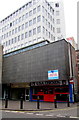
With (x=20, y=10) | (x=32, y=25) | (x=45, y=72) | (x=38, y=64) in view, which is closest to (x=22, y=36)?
(x=32, y=25)

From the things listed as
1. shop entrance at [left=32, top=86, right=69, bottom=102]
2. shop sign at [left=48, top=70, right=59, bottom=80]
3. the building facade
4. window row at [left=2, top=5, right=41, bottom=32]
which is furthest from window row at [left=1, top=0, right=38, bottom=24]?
shop sign at [left=48, top=70, right=59, bottom=80]

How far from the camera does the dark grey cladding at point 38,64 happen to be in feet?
63.0

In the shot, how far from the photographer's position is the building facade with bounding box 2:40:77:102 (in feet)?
63.1

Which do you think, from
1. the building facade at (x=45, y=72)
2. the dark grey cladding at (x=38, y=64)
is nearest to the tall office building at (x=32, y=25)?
the dark grey cladding at (x=38, y=64)

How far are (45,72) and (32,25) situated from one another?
25.4m

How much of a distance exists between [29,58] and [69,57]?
6596 millimetres

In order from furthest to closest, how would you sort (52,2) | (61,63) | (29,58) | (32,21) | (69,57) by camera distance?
(52,2) < (32,21) < (29,58) < (69,57) < (61,63)

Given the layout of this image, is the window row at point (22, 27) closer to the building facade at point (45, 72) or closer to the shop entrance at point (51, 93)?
the building facade at point (45, 72)

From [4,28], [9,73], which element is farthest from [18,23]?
[9,73]

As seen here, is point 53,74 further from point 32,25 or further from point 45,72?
point 32,25

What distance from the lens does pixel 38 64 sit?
21.6 metres

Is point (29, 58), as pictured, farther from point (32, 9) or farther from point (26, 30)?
point (32, 9)

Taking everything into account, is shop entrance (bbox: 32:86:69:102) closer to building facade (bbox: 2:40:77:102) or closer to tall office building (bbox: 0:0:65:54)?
building facade (bbox: 2:40:77:102)

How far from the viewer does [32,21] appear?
42.8m
